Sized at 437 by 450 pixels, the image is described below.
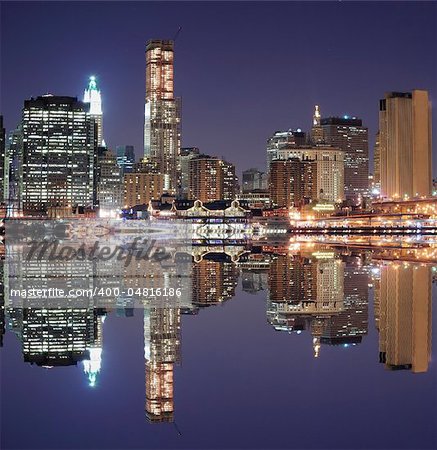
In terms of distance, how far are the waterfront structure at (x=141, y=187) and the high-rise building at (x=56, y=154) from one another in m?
13.5

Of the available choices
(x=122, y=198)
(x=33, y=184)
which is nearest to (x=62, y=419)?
(x=33, y=184)

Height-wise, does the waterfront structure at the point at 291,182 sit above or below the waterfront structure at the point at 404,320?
above

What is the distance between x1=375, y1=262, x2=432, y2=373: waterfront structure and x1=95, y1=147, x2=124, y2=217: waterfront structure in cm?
13998

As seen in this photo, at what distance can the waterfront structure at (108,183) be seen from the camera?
159137 mm

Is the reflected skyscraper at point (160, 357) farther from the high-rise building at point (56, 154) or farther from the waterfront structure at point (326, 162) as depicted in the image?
the waterfront structure at point (326, 162)

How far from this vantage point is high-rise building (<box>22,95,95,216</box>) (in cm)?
14762

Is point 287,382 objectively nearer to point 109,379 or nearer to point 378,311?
point 109,379

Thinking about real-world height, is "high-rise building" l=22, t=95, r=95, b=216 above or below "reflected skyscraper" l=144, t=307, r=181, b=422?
above

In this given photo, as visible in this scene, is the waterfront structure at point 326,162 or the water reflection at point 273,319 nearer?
the water reflection at point 273,319

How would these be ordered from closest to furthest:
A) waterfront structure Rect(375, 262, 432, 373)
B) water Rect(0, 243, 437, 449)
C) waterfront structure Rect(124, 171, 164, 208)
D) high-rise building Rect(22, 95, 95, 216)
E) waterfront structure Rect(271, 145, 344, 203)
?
1. water Rect(0, 243, 437, 449)
2. waterfront structure Rect(375, 262, 432, 373)
3. high-rise building Rect(22, 95, 95, 216)
4. waterfront structure Rect(124, 171, 164, 208)
5. waterfront structure Rect(271, 145, 344, 203)

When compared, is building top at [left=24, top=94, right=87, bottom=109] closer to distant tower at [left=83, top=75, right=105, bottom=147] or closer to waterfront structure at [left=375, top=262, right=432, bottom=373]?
distant tower at [left=83, top=75, right=105, bottom=147]

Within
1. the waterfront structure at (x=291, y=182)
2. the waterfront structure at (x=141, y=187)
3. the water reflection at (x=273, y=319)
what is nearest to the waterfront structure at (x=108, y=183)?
the waterfront structure at (x=141, y=187)

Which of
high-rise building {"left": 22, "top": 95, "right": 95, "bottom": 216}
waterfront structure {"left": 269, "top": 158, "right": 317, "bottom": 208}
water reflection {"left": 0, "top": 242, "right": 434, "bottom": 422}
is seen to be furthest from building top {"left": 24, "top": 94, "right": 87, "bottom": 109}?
water reflection {"left": 0, "top": 242, "right": 434, "bottom": 422}

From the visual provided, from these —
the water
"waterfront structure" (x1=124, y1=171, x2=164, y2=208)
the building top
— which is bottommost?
the water
